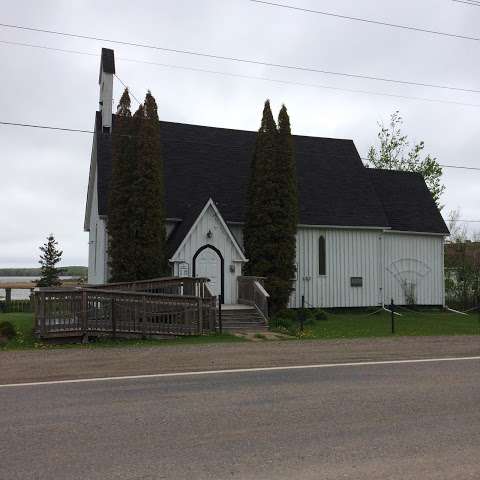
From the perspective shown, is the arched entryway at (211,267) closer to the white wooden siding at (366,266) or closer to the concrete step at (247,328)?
the white wooden siding at (366,266)

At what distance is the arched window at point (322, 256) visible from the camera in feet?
89.6

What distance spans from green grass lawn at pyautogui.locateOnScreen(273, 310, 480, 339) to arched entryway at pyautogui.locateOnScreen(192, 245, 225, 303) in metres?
3.53

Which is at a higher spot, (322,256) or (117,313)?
(322,256)

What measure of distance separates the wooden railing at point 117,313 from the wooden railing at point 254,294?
8.74ft

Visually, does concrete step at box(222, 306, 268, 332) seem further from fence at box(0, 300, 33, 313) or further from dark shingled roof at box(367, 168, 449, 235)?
fence at box(0, 300, 33, 313)

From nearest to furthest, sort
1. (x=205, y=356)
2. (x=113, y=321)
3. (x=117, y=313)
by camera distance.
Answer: (x=205, y=356) < (x=113, y=321) < (x=117, y=313)

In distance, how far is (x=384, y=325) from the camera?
2134 cm

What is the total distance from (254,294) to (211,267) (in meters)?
2.58

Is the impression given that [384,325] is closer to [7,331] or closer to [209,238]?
[209,238]

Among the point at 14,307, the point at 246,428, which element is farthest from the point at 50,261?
the point at 246,428

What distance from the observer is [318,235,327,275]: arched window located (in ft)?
89.6

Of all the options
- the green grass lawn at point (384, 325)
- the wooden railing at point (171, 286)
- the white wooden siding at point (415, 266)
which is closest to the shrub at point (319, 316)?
the green grass lawn at point (384, 325)

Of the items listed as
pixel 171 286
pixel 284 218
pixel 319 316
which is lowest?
pixel 319 316

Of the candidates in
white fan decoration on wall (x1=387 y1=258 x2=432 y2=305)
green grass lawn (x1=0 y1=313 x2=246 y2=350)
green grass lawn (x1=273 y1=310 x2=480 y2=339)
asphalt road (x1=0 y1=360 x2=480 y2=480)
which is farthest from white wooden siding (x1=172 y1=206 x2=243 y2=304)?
asphalt road (x1=0 y1=360 x2=480 y2=480)
